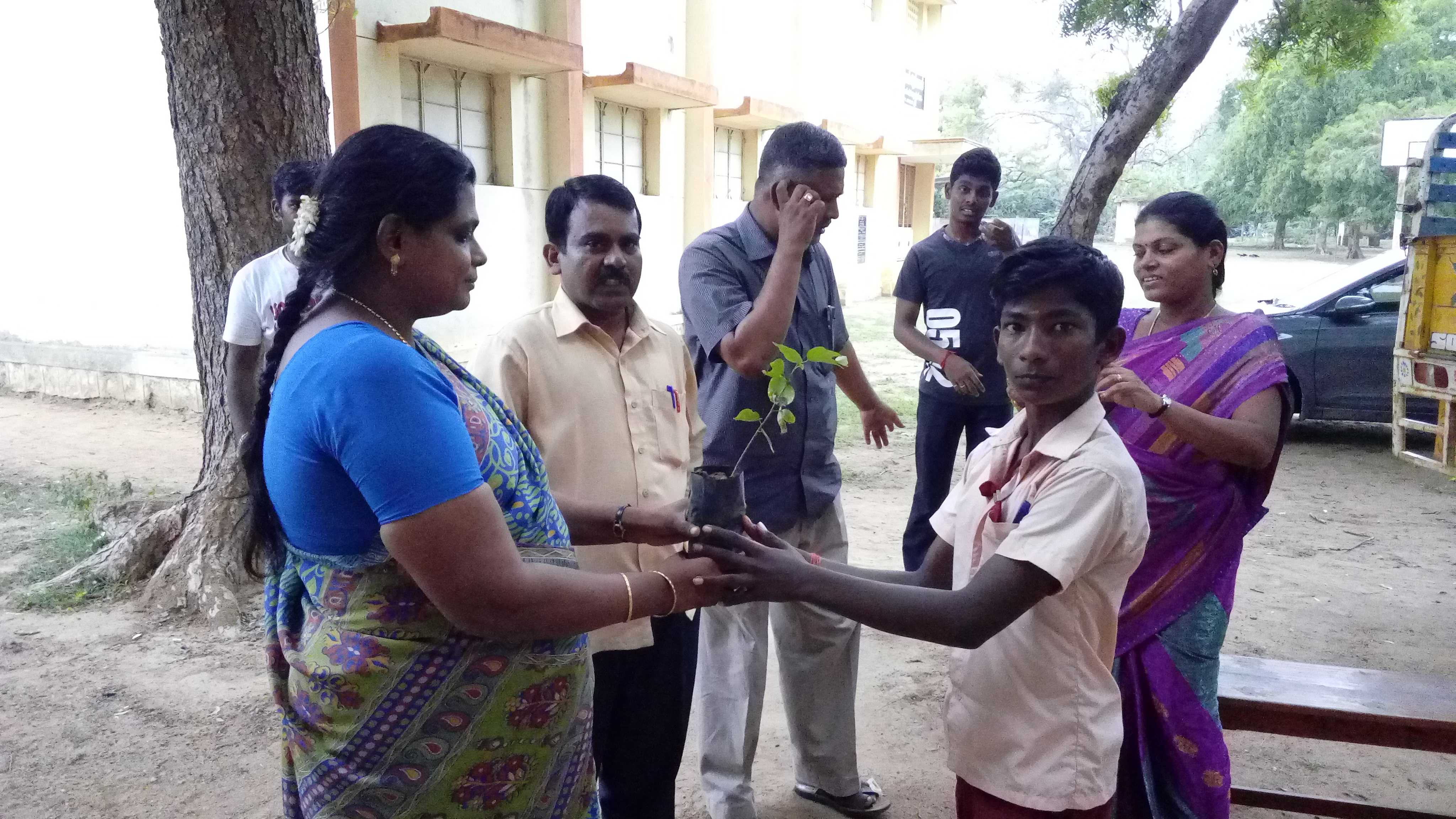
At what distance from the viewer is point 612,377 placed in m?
2.31

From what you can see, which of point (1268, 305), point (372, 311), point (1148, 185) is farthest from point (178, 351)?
point (1148, 185)

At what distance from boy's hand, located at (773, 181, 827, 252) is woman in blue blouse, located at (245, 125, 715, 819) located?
3.73 ft

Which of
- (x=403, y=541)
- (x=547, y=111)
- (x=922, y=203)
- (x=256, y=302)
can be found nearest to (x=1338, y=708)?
(x=403, y=541)

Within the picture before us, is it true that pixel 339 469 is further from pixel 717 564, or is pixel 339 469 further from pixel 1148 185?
pixel 1148 185

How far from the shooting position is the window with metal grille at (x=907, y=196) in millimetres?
21234

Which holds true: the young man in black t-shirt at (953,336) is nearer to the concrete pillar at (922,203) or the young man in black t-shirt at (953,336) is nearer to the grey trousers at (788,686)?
the grey trousers at (788,686)

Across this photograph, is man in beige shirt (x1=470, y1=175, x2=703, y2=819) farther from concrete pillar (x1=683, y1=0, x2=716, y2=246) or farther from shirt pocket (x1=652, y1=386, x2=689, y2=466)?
concrete pillar (x1=683, y1=0, x2=716, y2=246)

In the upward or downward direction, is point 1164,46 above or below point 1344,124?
below

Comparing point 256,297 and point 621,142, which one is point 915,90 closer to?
point 621,142

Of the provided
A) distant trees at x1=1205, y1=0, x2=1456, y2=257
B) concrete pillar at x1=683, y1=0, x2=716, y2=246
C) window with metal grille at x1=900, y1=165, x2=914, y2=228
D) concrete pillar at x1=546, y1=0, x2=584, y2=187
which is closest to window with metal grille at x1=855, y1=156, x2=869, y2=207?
window with metal grille at x1=900, y1=165, x2=914, y2=228

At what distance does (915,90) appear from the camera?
19969 millimetres

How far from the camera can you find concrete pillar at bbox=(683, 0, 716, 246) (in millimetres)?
12141

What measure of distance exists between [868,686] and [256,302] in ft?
9.84

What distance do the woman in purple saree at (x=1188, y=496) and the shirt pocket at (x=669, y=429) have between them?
103cm
